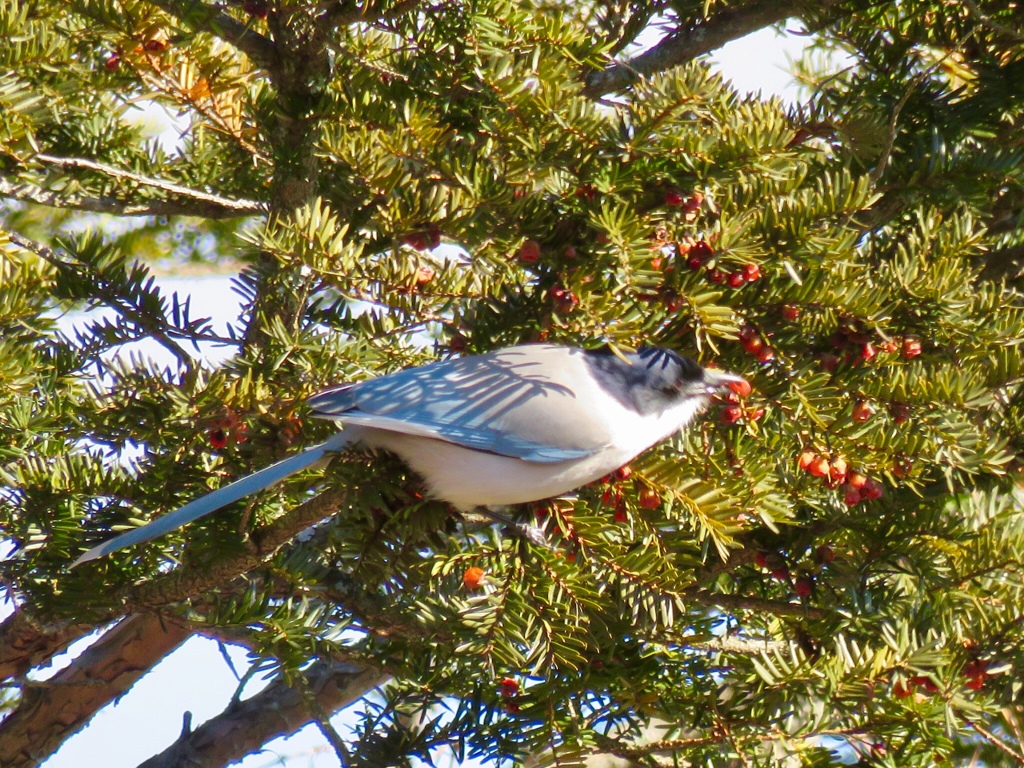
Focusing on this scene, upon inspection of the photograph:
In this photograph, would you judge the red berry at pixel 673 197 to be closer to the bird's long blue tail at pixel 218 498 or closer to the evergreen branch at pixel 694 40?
the evergreen branch at pixel 694 40

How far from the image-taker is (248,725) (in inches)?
124

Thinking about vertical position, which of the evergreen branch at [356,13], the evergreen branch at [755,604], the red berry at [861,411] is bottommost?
the evergreen branch at [755,604]

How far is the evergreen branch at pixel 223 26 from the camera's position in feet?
6.05

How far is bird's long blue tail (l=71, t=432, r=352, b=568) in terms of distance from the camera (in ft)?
6.45

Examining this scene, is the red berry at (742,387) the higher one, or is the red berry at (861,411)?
the red berry at (742,387)

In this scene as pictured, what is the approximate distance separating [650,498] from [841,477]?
33 cm

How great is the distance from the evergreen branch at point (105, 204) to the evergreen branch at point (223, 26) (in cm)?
53

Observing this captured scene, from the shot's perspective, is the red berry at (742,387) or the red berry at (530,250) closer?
the red berry at (530,250)

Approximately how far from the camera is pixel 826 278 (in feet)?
5.92

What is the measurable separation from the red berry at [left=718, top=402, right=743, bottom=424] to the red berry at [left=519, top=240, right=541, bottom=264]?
0.45 m

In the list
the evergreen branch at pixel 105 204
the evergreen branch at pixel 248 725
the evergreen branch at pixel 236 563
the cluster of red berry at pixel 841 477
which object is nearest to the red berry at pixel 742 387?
the cluster of red berry at pixel 841 477

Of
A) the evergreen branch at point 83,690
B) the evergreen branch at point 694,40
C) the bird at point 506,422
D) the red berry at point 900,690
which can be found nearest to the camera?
the red berry at point 900,690

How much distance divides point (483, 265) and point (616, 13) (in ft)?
2.97

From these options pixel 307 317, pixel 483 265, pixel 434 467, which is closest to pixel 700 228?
pixel 483 265
